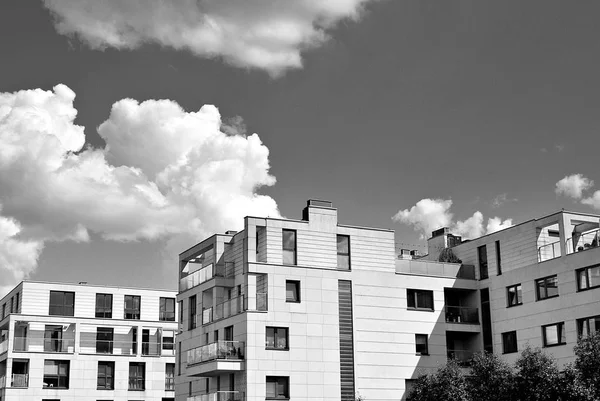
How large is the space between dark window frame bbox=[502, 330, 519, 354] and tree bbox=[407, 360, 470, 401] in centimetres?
384

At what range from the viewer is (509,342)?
1909 inches

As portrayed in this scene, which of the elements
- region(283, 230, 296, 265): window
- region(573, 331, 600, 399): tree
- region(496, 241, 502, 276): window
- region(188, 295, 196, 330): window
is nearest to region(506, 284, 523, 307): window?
region(496, 241, 502, 276): window

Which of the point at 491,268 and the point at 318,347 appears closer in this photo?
the point at 318,347

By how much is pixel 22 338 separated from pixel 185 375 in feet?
79.2

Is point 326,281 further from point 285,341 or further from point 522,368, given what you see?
point 522,368

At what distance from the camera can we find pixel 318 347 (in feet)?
153

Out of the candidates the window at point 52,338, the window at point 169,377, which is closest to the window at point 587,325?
the window at point 169,377

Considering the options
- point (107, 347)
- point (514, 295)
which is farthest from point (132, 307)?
point (514, 295)

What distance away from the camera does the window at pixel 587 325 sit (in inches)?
1671

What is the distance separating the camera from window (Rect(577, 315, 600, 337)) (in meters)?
42.4

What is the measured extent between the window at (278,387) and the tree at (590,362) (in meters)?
15.2

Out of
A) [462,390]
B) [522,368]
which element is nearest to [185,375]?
[462,390]

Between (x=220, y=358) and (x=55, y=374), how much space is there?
28746mm

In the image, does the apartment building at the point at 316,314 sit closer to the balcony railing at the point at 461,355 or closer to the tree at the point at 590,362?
the balcony railing at the point at 461,355
